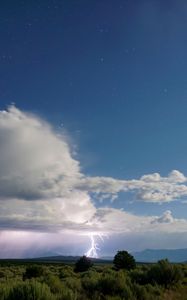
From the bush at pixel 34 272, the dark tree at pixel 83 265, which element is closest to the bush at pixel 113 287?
the bush at pixel 34 272

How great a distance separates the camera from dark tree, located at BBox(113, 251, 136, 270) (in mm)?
44969

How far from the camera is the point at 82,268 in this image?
185ft

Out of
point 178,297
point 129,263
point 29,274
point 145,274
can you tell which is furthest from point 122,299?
point 129,263

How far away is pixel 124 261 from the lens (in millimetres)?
45188

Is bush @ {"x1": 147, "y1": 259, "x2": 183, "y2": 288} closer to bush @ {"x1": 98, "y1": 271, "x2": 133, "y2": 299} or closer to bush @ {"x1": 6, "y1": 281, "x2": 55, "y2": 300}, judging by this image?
bush @ {"x1": 98, "y1": 271, "x2": 133, "y2": 299}

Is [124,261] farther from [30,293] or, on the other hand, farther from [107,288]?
[30,293]

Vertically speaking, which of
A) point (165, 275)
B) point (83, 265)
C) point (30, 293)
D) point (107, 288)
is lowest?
point (30, 293)

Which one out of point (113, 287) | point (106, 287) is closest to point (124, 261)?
point (106, 287)

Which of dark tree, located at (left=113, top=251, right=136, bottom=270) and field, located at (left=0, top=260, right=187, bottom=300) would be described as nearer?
field, located at (left=0, top=260, right=187, bottom=300)

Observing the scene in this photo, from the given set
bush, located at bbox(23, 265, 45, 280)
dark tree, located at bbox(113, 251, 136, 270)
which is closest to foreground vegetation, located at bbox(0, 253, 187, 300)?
bush, located at bbox(23, 265, 45, 280)

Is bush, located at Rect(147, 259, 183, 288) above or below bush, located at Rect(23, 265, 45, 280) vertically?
below

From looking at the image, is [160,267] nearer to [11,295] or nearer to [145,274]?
[145,274]

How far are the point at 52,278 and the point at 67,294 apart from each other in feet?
19.8

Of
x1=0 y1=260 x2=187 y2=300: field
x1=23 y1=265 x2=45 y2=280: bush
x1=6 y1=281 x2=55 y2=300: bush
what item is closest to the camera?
x1=6 y1=281 x2=55 y2=300: bush
